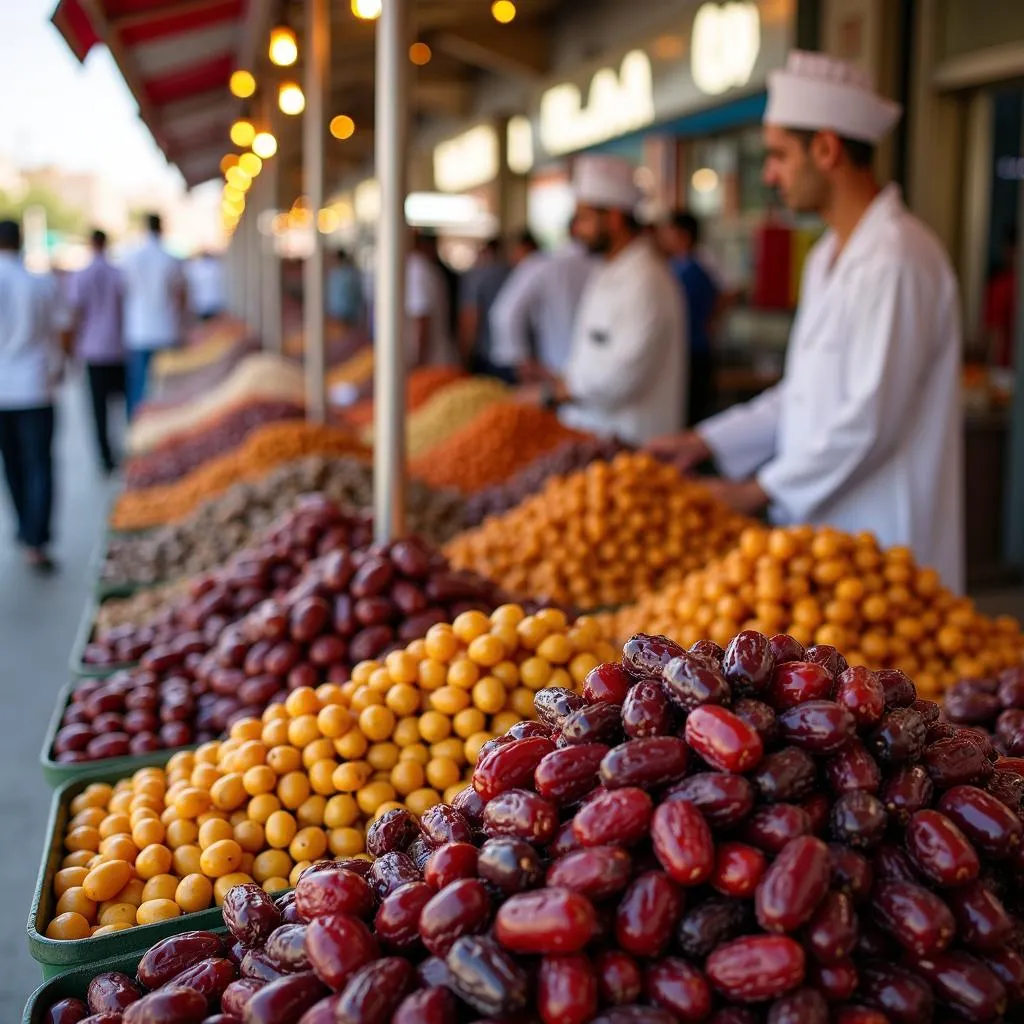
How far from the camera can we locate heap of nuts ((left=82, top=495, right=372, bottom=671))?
9.52ft

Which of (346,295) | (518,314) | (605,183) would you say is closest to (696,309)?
(518,314)

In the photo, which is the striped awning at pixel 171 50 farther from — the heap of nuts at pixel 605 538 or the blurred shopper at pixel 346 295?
the blurred shopper at pixel 346 295

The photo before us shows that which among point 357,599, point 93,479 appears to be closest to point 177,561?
point 357,599

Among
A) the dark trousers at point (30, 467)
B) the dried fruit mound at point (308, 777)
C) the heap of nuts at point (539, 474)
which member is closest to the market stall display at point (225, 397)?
the dark trousers at point (30, 467)

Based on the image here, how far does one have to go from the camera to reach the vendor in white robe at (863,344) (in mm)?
3195

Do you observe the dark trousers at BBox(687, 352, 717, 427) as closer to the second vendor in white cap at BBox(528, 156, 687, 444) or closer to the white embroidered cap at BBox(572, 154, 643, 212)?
the second vendor in white cap at BBox(528, 156, 687, 444)

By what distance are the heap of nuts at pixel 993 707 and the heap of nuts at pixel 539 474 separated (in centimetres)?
185

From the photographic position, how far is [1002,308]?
6867 millimetres

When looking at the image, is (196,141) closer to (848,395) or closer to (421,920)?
(848,395)

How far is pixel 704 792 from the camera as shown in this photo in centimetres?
120

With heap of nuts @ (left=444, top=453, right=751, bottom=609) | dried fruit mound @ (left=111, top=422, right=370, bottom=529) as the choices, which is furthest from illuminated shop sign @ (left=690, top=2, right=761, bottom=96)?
heap of nuts @ (left=444, top=453, right=751, bottom=609)

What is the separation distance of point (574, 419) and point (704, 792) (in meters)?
4.83

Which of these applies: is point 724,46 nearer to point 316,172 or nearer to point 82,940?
point 316,172

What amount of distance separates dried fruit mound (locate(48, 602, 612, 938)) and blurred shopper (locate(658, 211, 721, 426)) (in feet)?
18.6
